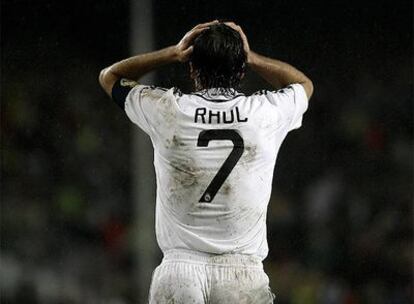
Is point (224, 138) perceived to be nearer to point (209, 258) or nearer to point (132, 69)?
point (209, 258)

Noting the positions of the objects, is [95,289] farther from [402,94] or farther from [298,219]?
[402,94]

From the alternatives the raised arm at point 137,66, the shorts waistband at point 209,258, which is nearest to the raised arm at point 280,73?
the raised arm at point 137,66

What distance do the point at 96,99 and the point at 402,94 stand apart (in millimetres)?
2233

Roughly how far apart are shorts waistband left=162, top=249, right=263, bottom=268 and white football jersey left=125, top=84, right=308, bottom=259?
0.02m

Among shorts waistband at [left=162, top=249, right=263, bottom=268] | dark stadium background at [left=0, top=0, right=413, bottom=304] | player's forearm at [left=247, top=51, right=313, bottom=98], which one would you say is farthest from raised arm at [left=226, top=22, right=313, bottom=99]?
dark stadium background at [left=0, top=0, right=413, bottom=304]

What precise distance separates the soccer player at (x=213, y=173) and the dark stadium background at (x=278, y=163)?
3.91 m

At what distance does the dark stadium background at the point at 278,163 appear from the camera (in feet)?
26.2

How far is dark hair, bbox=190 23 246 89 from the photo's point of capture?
395cm

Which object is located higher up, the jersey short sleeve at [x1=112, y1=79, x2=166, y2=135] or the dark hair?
the dark hair

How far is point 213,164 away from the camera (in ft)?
12.9

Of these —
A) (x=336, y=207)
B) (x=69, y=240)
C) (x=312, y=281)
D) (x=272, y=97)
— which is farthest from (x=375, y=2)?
(x=272, y=97)

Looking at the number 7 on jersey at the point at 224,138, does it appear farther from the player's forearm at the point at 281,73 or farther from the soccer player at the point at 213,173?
the player's forearm at the point at 281,73

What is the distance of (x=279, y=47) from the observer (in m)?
7.75

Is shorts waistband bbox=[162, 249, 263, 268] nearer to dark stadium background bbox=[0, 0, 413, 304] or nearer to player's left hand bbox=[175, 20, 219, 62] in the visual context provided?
player's left hand bbox=[175, 20, 219, 62]
